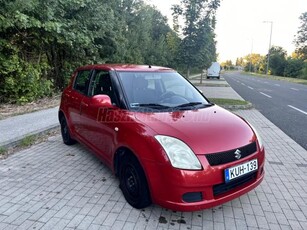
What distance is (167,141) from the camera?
267cm

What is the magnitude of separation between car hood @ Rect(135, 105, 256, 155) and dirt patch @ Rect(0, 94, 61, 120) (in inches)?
236

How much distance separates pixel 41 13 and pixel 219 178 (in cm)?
821

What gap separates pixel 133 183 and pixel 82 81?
93.7 inches

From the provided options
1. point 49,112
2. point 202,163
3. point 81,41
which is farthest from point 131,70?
point 81,41

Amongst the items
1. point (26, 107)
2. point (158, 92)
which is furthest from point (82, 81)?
point (26, 107)

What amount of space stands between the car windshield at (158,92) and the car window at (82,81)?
992 mm

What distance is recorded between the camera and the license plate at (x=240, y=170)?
8.79 ft

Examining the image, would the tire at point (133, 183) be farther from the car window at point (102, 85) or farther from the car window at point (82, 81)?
the car window at point (82, 81)

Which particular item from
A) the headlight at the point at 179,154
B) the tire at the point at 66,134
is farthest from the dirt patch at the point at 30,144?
the headlight at the point at 179,154

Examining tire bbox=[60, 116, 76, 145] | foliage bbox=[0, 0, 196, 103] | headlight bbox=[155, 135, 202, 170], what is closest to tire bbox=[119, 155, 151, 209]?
headlight bbox=[155, 135, 202, 170]

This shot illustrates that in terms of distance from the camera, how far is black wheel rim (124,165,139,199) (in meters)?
2.98

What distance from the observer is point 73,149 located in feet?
16.8

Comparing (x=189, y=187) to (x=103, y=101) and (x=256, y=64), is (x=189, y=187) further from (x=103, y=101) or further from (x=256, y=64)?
(x=256, y=64)

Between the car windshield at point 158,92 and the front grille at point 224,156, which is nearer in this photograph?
the front grille at point 224,156
